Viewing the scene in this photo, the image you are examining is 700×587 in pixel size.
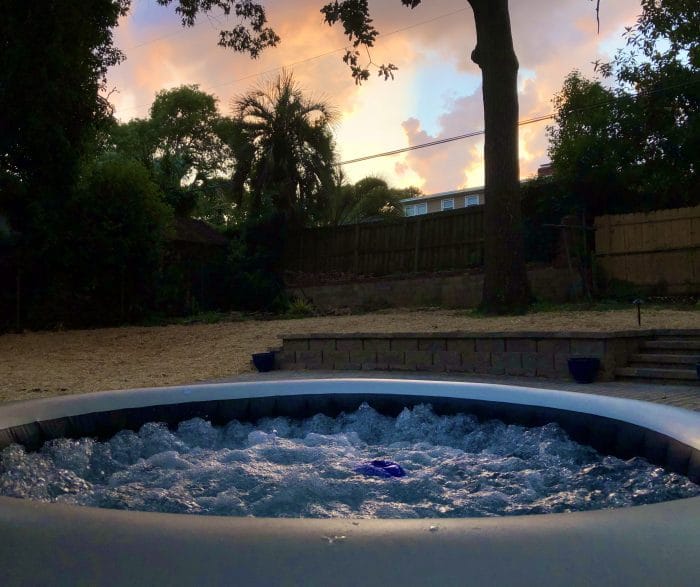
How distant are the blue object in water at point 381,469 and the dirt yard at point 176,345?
14.0 ft

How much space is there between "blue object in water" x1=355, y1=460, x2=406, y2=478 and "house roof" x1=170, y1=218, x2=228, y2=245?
12666 mm

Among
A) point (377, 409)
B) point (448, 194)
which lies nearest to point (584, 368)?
point (377, 409)

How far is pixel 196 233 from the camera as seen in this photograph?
1664 cm

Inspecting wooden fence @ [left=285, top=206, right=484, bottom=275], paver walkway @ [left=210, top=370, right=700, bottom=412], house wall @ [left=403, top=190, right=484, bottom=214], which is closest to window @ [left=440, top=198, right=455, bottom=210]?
house wall @ [left=403, top=190, right=484, bottom=214]

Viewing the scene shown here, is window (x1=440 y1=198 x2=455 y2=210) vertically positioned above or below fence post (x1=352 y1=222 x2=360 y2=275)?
above

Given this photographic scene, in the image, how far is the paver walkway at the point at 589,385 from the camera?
5148 millimetres

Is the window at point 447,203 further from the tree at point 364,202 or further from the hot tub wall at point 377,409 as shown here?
the hot tub wall at point 377,409

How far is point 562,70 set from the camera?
17000 mm

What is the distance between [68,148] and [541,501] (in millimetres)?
11309

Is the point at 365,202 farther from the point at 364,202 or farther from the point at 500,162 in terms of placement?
the point at 500,162

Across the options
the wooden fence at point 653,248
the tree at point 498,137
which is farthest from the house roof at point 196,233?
the wooden fence at point 653,248

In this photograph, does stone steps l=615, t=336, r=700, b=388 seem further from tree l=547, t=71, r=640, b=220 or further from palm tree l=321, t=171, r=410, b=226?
palm tree l=321, t=171, r=410, b=226

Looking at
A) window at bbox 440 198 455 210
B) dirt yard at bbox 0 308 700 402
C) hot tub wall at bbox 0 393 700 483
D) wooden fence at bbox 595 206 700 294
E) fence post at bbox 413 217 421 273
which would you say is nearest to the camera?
hot tub wall at bbox 0 393 700 483

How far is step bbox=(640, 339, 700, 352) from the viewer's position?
20.8ft
